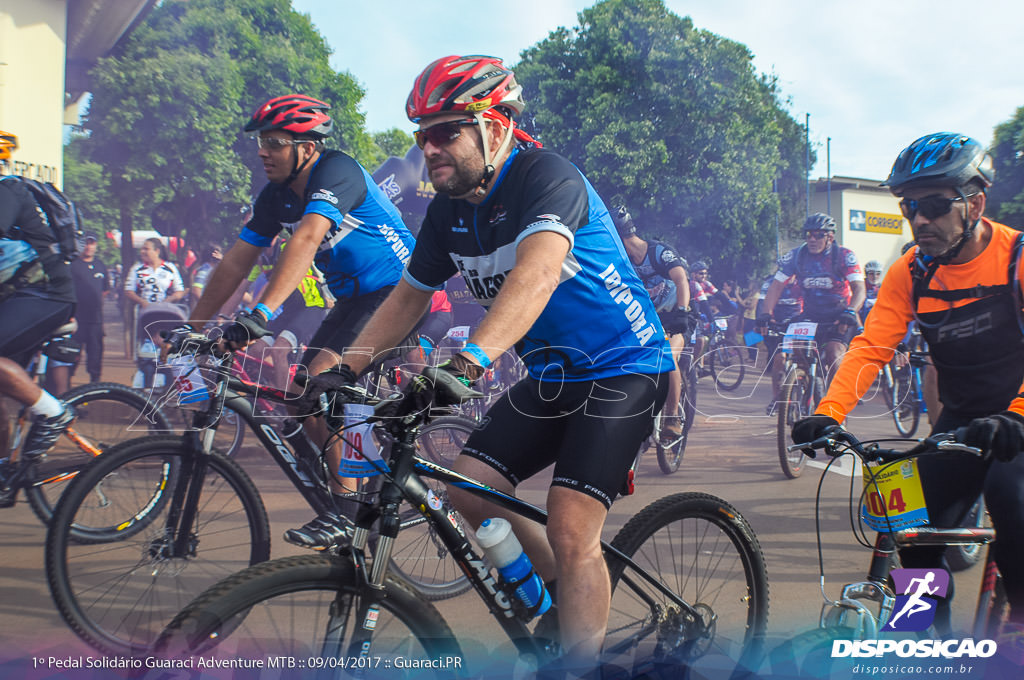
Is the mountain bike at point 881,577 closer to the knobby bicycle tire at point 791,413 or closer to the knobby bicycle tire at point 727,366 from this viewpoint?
the knobby bicycle tire at point 791,413

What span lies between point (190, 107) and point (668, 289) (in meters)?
13.6

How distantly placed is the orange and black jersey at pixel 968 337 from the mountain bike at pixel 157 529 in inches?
67.2

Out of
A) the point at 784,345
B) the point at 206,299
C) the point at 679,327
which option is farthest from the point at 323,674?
the point at 784,345

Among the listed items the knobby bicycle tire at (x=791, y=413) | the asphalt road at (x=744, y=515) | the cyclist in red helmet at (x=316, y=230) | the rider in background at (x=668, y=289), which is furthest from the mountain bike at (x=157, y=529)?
the knobby bicycle tire at (x=791, y=413)

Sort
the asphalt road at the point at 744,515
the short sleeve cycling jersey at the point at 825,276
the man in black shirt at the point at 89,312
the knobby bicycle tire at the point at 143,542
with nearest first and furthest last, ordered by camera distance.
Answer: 1. the knobby bicycle tire at the point at 143,542
2. the asphalt road at the point at 744,515
3. the short sleeve cycling jersey at the point at 825,276
4. the man in black shirt at the point at 89,312

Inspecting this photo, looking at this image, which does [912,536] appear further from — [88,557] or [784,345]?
[784,345]

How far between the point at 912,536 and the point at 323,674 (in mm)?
1755

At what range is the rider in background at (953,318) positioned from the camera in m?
2.54

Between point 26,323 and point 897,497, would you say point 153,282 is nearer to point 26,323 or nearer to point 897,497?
point 26,323

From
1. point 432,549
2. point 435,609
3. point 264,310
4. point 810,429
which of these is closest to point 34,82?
point 264,310

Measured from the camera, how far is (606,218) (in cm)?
257

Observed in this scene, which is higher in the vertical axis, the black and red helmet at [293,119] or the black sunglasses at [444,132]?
the black and red helmet at [293,119]

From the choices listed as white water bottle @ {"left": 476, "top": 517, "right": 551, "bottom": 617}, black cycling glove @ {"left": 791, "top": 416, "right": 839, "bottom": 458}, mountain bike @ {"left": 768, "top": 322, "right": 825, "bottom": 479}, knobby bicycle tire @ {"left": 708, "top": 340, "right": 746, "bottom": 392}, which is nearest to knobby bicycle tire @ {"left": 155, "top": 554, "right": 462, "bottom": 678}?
white water bottle @ {"left": 476, "top": 517, "right": 551, "bottom": 617}

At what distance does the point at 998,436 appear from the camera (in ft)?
7.03
